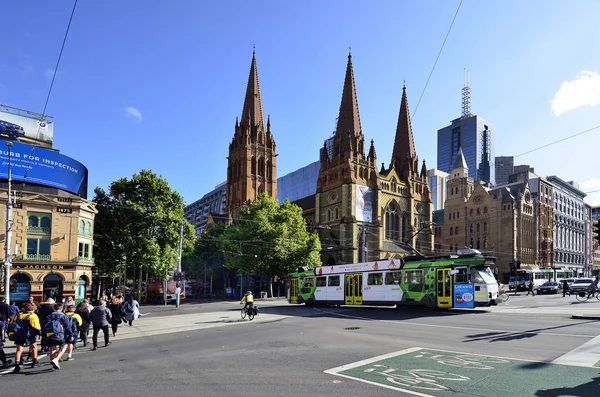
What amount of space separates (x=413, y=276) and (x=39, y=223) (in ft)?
93.7

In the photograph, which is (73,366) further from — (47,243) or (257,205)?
(257,205)

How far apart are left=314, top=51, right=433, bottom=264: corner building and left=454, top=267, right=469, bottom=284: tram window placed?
39.5m

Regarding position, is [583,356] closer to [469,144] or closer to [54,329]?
[54,329]

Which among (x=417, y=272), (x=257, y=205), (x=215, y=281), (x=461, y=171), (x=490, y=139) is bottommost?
(x=215, y=281)

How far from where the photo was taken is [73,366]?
1090 centimetres

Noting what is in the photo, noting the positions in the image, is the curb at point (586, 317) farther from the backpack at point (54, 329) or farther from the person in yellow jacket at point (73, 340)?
the backpack at point (54, 329)

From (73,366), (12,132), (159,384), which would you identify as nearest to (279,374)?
(159,384)

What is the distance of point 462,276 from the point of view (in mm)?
22422

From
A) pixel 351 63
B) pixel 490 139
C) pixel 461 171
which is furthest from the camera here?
pixel 490 139

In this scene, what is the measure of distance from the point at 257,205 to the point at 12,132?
1065 inches

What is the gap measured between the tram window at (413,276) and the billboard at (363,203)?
40154mm

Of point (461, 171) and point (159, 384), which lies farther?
point (461, 171)

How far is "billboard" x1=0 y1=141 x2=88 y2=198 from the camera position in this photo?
3656cm

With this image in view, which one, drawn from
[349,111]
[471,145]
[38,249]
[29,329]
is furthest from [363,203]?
[471,145]
